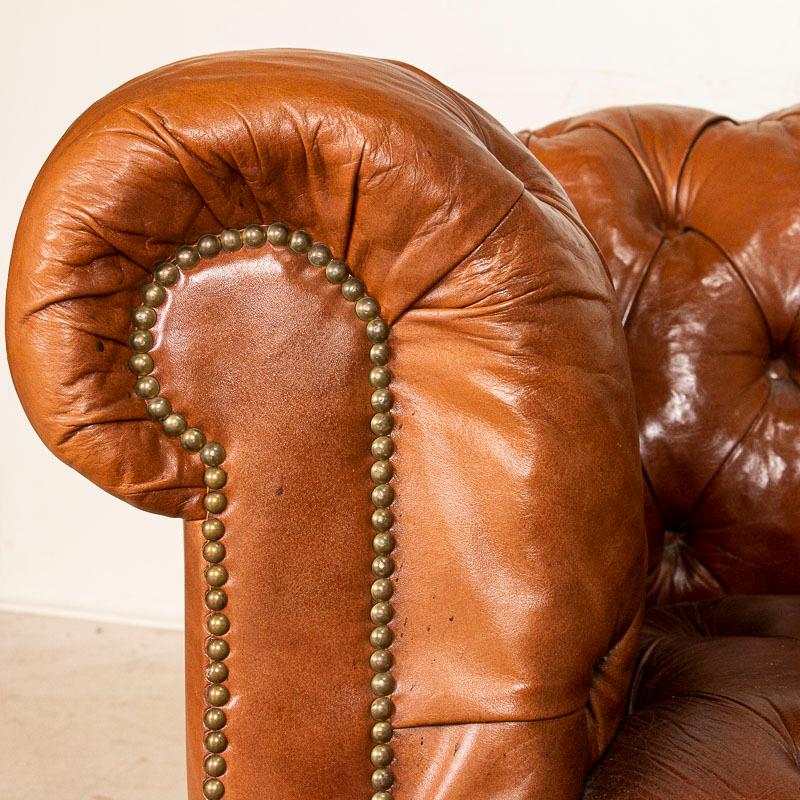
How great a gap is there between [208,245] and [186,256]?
13mm

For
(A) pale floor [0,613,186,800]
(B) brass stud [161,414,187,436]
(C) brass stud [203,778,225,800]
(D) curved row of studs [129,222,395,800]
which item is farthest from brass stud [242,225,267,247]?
(A) pale floor [0,613,186,800]

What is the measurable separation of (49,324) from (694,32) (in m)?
1.19

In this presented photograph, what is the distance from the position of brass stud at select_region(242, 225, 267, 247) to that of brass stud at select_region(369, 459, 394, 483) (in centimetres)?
14

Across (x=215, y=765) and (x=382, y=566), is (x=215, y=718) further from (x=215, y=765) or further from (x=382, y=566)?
(x=382, y=566)

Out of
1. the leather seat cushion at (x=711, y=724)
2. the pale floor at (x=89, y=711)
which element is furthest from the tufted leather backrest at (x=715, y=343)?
the pale floor at (x=89, y=711)

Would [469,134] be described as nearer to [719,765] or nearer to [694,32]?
[719,765]

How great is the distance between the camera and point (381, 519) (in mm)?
531

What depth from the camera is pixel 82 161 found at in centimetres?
47

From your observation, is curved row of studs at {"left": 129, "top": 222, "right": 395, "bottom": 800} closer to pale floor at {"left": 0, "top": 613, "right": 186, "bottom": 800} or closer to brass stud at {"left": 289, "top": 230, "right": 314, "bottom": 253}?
brass stud at {"left": 289, "top": 230, "right": 314, "bottom": 253}

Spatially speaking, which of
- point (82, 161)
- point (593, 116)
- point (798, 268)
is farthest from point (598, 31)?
point (82, 161)

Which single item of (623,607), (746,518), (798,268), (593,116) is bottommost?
(746,518)

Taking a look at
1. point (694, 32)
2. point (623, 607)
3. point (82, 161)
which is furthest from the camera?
point (694, 32)

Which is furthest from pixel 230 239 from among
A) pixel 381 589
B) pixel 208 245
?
pixel 381 589

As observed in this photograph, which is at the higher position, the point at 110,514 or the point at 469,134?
the point at 469,134
